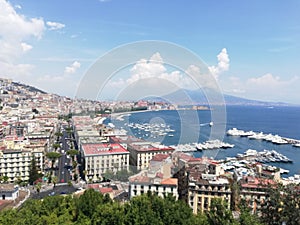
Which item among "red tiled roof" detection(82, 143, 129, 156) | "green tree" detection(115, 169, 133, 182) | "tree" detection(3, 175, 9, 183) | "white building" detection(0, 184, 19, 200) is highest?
"red tiled roof" detection(82, 143, 129, 156)

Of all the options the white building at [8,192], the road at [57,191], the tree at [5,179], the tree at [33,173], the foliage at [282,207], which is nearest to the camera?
the foliage at [282,207]

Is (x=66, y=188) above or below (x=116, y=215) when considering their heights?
below

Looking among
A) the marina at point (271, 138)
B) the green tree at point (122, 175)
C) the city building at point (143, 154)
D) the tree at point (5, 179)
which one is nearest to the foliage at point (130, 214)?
the green tree at point (122, 175)

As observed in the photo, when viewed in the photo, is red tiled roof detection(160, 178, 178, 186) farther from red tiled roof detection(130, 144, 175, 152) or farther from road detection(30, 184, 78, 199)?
road detection(30, 184, 78, 199)

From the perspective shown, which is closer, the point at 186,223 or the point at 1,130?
the point at 186,223

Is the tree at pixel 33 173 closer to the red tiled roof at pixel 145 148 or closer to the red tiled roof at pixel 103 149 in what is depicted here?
the red tiled roof at pixel 103 149

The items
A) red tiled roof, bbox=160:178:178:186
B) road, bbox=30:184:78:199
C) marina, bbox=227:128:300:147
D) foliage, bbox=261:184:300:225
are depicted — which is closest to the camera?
foliage, bbox=261:184:300:225

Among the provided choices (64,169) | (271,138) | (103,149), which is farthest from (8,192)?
(271,138)

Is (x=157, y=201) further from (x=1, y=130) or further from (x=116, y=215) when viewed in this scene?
(x=1, y=130)

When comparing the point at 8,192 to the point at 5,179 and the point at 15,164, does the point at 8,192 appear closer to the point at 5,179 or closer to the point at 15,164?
the point at 5,179

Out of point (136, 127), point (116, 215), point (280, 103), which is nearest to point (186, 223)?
point (116, 215)

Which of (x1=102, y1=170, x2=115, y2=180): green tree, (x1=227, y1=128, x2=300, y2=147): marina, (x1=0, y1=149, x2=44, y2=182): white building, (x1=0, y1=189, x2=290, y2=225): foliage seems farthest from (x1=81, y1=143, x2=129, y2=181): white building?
(x1=227, y1=128, x2=300, y2=147): marina
